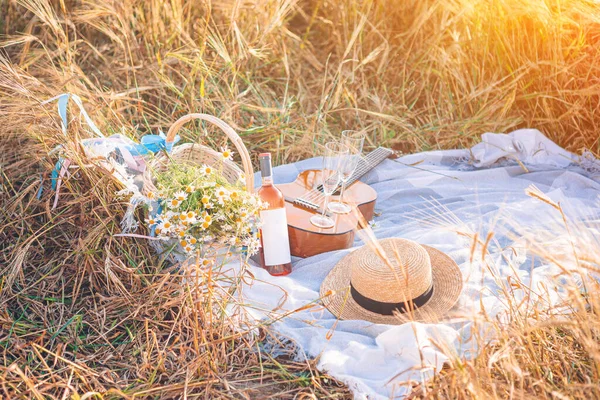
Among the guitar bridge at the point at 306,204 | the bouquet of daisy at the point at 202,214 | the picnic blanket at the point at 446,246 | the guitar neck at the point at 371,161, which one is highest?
the bouquet of daisy at the point at 202,214

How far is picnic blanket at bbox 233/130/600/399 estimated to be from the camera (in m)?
2.01

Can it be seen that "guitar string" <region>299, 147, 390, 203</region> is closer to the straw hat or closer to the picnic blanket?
the picnic blanket

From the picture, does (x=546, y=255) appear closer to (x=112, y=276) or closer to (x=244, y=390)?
(x=244, y=390)

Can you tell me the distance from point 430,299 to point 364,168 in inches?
45.3

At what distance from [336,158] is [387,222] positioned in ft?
2.43

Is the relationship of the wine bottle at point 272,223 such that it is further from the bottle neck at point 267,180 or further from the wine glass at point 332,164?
the wine glass at point 332,164

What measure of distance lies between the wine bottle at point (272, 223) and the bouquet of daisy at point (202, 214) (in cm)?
6

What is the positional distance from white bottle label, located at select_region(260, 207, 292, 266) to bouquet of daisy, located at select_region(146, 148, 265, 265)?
5 centimetres

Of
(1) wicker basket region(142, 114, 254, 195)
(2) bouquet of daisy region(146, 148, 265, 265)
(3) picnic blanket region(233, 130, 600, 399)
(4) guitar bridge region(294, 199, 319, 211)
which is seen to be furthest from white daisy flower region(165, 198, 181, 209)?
(4) guitar bridge region(294, 199, 319, 211)

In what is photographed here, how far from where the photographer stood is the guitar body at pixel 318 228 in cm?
274

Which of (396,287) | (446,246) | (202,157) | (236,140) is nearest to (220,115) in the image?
(202,157)

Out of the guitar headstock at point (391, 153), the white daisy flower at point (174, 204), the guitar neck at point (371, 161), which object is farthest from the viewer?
the guitar headstock at point (391, 153)

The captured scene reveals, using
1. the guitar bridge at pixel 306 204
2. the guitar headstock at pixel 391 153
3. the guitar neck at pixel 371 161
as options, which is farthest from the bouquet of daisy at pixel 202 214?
the guitar headstock at pixel 391 153

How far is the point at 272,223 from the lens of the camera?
256 cm
